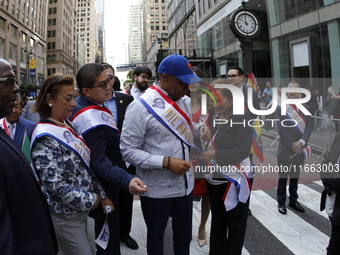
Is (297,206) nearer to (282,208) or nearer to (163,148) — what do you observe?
(282,208)

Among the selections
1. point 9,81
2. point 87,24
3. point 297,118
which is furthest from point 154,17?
point 9,81

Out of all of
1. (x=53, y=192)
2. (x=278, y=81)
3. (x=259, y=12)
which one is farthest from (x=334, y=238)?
(x=259, y=12)

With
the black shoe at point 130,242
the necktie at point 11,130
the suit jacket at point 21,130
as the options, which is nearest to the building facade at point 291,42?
the black shoe at point 130,242

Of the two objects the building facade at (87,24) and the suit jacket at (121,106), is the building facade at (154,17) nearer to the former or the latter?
the building facade at (87,24)

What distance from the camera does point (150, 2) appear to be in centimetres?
11444

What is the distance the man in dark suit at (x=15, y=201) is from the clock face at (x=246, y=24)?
296 inches

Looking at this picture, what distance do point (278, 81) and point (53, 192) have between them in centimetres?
1776

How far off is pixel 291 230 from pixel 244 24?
6117mm

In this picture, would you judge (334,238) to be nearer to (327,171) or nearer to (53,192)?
(327,171)

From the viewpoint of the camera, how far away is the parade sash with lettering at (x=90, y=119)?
232 centimetres

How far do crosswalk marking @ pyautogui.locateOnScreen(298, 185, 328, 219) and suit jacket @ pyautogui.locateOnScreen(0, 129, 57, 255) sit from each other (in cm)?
446

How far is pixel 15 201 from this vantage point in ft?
4.03

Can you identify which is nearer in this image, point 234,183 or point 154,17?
point 234,183

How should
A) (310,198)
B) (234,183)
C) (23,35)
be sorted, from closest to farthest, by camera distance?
(234,183) < (310,198) < (23,35)
